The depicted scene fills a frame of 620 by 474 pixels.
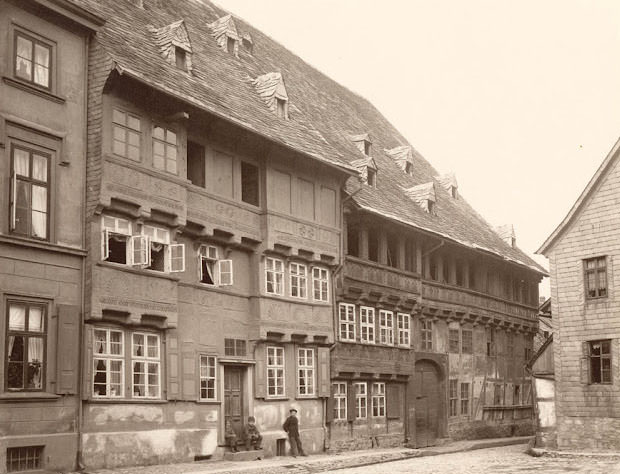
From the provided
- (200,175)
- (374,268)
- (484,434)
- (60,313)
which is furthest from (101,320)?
(484,434)

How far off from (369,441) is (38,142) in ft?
54.8

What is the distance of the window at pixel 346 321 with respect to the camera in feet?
106

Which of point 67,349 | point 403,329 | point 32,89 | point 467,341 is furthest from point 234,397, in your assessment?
point 467,341

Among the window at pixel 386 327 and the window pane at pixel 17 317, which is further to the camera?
the window at pixel 386 327

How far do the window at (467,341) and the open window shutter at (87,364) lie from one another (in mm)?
22006

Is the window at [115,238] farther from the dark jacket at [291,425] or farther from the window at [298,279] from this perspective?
the dark jacket at [291,425]

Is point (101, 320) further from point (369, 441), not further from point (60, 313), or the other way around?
point (369, 441)

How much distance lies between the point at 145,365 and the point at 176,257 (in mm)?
2651

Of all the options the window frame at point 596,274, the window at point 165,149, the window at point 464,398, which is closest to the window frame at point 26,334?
the window at point 165,149

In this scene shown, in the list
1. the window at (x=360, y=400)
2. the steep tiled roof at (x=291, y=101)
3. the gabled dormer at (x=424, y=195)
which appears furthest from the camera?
the gabled dormer at (x=424, y=195)

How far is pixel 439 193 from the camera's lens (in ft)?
148

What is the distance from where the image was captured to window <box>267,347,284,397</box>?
1117 inches

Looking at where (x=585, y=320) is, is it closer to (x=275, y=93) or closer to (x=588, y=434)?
(x=588, y=434)

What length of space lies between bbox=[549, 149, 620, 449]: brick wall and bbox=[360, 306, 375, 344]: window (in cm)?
591
